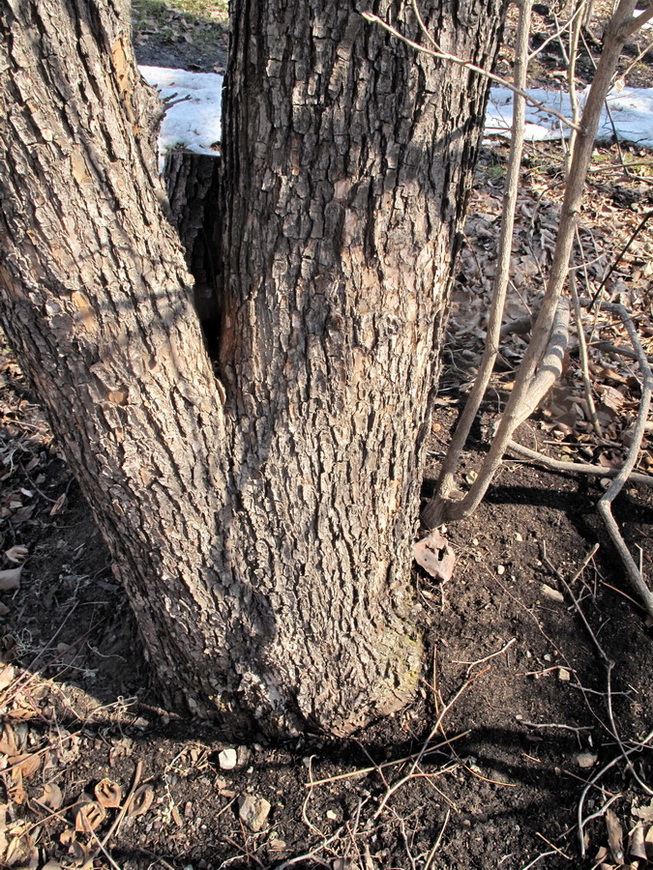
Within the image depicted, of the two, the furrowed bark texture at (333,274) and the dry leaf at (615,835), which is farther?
the dry leaf at (615,835)

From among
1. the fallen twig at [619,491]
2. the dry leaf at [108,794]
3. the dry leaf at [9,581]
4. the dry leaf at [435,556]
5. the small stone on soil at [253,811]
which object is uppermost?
the fallen twig at [619,491]

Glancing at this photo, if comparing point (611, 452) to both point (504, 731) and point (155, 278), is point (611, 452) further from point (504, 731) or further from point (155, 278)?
point (155, 278)

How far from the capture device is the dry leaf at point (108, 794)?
2.00 meters

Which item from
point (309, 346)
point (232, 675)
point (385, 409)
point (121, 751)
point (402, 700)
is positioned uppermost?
point (309, 346)

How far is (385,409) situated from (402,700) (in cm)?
117

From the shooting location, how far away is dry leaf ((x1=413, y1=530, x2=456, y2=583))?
7.90 feet

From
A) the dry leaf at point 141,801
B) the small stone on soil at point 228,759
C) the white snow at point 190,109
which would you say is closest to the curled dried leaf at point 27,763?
the dry leaf at point 141,801

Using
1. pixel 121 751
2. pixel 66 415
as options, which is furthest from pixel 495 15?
pixel 121 751

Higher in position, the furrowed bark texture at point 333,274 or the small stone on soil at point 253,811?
the furrowed bark texture at point 333,274

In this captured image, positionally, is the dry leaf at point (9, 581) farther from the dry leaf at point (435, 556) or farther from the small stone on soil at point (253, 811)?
the dry leaf at point (435, 556)

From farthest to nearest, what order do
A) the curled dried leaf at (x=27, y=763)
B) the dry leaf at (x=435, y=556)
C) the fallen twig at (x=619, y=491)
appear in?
the dry leaf at (x=435, y=556)
the fallen twig at (x=619, y=491)
the curled dried leaf at (x=27, y=763)

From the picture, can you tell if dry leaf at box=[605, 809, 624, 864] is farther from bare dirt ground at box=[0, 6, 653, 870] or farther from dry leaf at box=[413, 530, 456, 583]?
dry leaf at box=[413, 530, 456, 583]

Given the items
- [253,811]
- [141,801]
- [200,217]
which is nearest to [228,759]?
[253,811]

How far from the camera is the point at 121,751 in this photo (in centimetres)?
212
